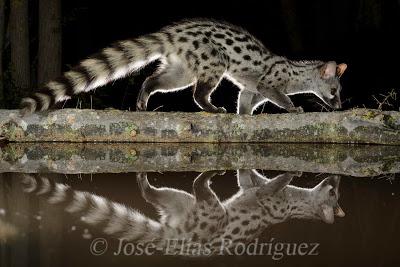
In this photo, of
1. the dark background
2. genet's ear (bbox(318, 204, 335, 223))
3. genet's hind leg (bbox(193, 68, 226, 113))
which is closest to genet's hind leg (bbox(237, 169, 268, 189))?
genet's ear (bbox(318, 204, 335, 223))

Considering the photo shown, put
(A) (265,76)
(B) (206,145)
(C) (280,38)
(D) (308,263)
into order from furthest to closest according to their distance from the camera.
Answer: (C) (280,38), (A) (265,76), (B) (206,145), (D) (308,263)

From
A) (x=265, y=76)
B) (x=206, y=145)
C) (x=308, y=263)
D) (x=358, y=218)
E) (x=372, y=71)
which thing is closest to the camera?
(x=308, y=263)

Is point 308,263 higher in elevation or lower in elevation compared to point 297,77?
higher

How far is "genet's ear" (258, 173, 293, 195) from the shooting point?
14.6 ft

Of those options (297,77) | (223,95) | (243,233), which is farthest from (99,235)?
(223,95)

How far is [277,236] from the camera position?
314 cm

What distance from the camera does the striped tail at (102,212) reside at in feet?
10.6

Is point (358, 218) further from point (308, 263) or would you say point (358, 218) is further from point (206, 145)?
point (206, 145)

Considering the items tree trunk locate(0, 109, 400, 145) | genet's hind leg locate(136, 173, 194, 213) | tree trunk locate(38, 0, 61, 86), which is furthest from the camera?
tree trunk locate(38, 0, 61, 86)

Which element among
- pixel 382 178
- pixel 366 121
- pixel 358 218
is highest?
pixel 358 218

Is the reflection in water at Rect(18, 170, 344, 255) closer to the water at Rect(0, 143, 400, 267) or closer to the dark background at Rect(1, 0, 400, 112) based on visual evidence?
the water at Rect(0, 143, 400, 267)

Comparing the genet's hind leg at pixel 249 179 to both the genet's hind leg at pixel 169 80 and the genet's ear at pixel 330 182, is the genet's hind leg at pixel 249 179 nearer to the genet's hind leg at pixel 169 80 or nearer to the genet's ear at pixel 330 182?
the genet's ear at pixel 330 182

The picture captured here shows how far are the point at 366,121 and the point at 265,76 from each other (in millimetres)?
1363

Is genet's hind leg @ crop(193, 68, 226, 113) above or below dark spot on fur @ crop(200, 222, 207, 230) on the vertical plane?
below
